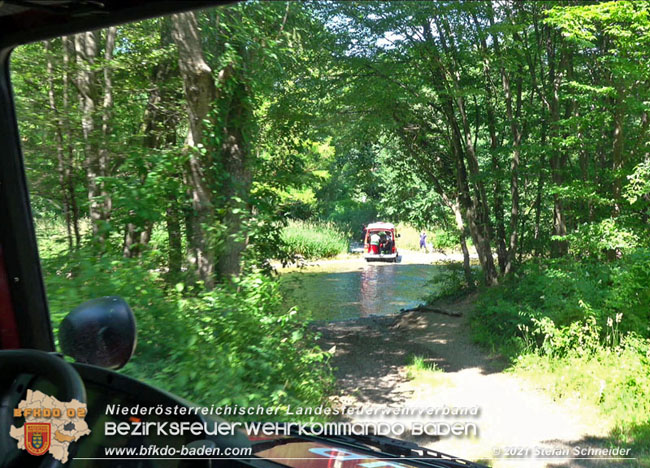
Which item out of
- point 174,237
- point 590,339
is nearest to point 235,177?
point 174,237

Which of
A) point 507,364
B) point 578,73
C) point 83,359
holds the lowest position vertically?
point 507,364

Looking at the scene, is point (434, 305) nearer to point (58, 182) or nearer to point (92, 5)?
point (58, 182)

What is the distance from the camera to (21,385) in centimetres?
145

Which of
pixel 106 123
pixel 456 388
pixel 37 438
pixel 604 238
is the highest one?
pixel 106 123

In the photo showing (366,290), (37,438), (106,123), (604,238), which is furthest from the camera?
(366,290)

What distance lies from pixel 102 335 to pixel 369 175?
14270 mm

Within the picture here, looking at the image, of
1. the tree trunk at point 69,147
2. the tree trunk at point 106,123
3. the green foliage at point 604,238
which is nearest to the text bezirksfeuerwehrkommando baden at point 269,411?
the tree trunk at point 69,147

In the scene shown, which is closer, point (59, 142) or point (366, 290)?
point (59, 142)

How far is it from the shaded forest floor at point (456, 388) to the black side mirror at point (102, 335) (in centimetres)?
228

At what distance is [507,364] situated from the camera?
8.69m

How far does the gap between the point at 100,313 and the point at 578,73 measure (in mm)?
11707

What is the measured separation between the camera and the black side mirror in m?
1.67

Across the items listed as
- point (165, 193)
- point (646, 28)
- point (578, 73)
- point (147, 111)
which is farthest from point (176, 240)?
point (578, 73)

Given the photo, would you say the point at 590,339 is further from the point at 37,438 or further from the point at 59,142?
the point at 37,438
